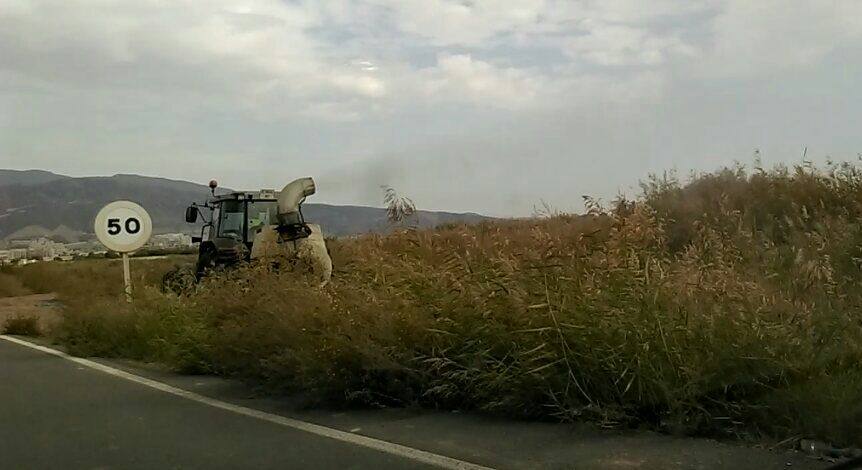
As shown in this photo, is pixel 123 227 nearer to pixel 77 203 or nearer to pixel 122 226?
pixel 122 226

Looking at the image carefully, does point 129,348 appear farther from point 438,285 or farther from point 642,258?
point 642,258

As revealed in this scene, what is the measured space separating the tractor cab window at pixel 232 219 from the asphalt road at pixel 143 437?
34.7 ft

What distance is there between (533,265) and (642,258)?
961mm

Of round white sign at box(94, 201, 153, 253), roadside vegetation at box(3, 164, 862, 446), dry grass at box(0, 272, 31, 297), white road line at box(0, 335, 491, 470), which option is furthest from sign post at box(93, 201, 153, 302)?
dry grass at box(0, 272, 31, 297)

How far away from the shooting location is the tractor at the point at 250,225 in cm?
1468

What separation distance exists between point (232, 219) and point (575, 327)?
14925 mm

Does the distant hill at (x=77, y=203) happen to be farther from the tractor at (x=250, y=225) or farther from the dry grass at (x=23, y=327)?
the dry grass at (x=23, y=327)

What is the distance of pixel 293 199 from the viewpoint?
49.3ft

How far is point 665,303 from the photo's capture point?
23.5 ft

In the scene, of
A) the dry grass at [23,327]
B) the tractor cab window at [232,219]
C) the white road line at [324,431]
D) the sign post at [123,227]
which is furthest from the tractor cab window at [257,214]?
the white road line at [324,431]

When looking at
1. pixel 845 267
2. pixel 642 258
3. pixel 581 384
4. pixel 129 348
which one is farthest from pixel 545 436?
pixel 129 348

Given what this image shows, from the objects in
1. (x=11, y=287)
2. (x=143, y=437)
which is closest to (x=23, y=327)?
(x=143, y=437)

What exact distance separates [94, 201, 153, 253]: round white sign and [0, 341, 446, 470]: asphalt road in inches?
233

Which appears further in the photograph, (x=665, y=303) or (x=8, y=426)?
(x=8, y=426)
